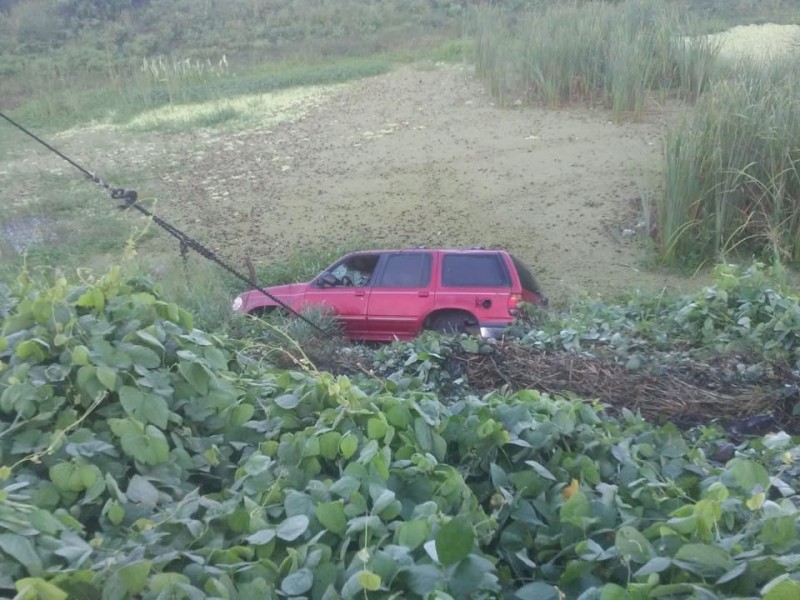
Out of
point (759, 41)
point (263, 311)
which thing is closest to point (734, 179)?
point (263, 311)

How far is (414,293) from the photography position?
11531 mm

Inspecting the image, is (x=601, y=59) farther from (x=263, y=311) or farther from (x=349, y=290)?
(x=263, y=311)

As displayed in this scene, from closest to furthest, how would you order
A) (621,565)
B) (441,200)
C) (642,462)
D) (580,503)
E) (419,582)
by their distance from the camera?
1. (419,582)
2. (621,565)
3. (580,503)
4. (642,462)
5. (441,200)

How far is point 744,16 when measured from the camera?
31234 millimetres

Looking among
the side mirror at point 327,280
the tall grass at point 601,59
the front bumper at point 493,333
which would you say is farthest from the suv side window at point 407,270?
the tall grass at point 601,59

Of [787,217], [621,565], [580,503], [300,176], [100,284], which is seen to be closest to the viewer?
[621,565]

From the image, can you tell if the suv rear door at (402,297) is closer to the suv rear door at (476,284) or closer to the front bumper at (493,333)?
the suv rear door at (476,284)

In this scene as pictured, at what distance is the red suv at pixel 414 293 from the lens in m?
11.3

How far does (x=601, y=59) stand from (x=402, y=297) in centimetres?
1075

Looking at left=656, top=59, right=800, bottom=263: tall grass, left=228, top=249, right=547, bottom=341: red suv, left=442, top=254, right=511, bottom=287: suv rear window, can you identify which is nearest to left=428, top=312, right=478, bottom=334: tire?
left=228, top=249, right=547, bottom=341: red suv

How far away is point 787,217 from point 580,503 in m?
12.2

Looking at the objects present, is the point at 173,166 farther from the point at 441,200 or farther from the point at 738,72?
the point at 738,72

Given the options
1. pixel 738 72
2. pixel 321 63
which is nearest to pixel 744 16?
pixel 321 63

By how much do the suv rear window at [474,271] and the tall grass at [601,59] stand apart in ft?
30.8
